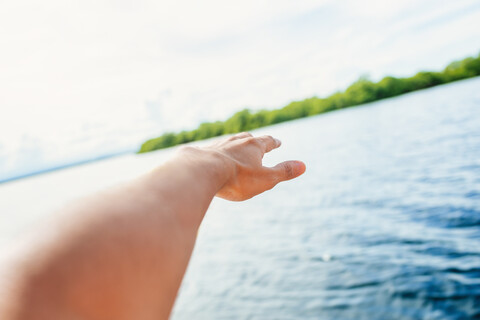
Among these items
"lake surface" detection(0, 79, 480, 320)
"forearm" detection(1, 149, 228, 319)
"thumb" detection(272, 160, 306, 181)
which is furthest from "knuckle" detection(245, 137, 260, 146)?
"lake surface" detection(0, 79, 480, 320)

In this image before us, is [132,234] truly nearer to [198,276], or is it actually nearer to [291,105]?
[198,276]

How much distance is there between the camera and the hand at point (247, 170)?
5.11 ft

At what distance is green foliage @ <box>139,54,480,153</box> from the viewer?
78375 mm

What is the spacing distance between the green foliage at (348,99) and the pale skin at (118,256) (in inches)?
2937

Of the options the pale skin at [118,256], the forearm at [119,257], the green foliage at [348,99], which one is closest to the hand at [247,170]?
the pale skin at [118,256]

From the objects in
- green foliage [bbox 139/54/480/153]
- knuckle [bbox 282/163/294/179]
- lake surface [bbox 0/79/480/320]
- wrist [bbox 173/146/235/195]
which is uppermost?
green foliage [bbox 139/54/480/153]

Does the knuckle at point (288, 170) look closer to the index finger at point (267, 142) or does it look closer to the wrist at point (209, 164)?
the index finger at point (267, 142)

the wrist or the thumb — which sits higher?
the wrist

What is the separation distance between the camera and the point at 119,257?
0.75 meters

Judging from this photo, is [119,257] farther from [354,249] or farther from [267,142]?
[354,249]

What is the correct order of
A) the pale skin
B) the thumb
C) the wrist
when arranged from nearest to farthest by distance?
the pale skin
the wrist
the thumb

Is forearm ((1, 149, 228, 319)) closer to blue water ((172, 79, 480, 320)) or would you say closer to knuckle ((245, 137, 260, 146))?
knuckle ((245, 137, 260, 146))

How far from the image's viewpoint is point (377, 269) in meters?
6.95

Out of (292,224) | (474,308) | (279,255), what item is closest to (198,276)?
(279,255)
